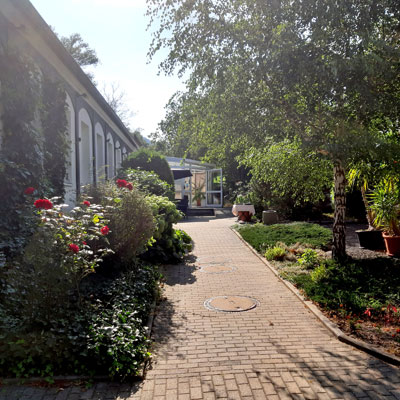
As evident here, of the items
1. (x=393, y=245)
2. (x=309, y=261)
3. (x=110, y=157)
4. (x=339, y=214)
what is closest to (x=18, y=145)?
(x=309, y=261)

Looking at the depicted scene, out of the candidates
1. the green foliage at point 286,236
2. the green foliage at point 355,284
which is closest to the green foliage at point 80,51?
the green foliage at point 286,236

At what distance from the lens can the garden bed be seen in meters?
4.43

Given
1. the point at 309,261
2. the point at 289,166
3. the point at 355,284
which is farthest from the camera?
the point at 289,166

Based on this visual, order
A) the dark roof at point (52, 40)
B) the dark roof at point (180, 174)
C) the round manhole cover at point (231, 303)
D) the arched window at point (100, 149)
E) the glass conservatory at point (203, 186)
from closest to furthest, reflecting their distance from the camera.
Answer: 1. the round manhole cover at point (231, 303)
2. the dark roof at point (52, 40)
3. the arched window at point (100, 149)
4. the dark roof at point (180, 174)
5. the glass conservatory at point (203, 186)

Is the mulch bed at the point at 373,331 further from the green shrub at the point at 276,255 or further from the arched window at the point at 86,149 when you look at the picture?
the arched window at the point at 86,149

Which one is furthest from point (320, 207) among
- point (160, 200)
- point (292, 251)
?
point (160, 200)

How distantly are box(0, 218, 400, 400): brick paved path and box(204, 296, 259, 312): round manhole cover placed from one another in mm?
128

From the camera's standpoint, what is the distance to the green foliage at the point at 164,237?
8086 mm

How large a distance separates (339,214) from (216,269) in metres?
2.61

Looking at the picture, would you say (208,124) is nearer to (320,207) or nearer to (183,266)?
(183,266)

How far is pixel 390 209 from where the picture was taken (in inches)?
324

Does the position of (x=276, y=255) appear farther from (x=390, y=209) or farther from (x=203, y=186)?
(x=203, y=186)

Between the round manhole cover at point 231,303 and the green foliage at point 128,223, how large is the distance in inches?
60.4

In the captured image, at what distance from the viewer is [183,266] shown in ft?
27.1
